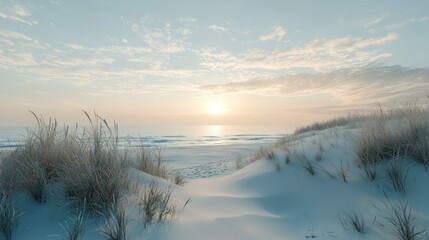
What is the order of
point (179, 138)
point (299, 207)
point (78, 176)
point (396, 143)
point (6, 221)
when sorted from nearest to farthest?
point (6, 221), point (78, 176), point (299, 207), point (396, 143), point (179, 138)

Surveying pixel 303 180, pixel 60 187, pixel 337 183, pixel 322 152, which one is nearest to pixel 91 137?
pixel 60 187

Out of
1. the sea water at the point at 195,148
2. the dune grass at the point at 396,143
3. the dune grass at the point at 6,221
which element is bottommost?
the sea water at the point at 195,148

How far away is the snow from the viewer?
2.42m

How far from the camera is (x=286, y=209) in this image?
335 centimetres

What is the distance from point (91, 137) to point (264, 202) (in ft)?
7.91

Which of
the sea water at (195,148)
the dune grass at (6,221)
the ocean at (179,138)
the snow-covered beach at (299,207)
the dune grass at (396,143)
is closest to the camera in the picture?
the dune grass at (6,221)

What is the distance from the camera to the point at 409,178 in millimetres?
3146

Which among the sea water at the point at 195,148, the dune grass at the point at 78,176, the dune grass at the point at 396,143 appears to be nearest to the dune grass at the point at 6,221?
the dune grass at the point at 78,176

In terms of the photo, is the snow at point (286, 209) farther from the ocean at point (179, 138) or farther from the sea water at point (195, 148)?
the ocean at point (179, 138)

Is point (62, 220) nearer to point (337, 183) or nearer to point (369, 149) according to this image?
point (337, 183)

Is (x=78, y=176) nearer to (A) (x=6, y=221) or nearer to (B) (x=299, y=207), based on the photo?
(A) (x=6, y=221)

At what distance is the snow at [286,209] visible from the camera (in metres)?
2.42

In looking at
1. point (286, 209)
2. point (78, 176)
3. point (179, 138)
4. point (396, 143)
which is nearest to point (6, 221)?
point (78, 176)

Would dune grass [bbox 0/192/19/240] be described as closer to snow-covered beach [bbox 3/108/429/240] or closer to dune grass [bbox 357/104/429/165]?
snow-covered beach [bbox 3/108/429/240]
